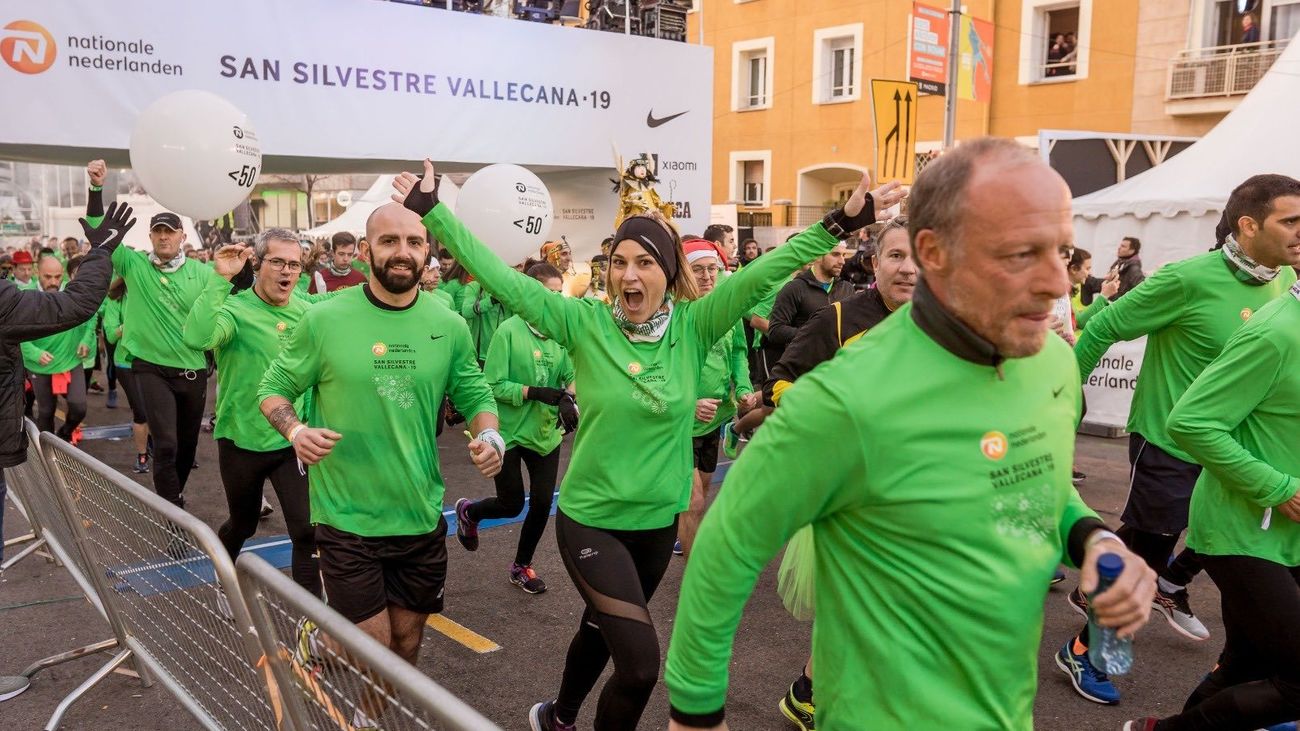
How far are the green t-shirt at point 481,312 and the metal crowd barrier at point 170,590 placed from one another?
5796 millimetres

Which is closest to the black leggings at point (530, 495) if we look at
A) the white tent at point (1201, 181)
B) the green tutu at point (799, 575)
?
the green tutu at point (799, 575)

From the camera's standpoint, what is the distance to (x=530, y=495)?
18.7ft

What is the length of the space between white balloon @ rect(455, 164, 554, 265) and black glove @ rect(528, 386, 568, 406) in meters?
2.13

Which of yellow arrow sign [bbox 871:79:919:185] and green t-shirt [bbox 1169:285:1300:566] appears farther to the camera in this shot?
yellow arrow sign [bbox 871:79:919:185]

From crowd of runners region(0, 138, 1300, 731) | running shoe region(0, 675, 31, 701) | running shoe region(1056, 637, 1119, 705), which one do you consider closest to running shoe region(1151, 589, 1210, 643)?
crowd of runners region(0, 138, 1300, 731)

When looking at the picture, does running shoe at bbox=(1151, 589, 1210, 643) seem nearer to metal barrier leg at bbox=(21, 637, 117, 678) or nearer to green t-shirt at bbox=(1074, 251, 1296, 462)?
green t-shirt at bbox=(1074, 251, 1296, 462)

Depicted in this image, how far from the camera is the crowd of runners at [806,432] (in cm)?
167

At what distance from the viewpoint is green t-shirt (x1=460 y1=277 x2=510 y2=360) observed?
975 cm

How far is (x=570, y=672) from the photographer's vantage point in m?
3.61

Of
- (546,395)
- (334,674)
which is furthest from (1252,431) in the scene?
(546,395)

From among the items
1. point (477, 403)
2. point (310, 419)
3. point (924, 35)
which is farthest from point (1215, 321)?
point (924, 35)

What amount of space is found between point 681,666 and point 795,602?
88.1 inches

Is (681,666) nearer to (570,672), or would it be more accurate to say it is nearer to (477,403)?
(570,672)

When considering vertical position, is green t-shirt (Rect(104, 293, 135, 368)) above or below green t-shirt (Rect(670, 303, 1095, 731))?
below
